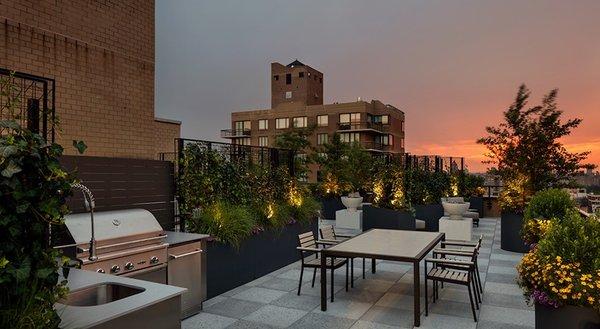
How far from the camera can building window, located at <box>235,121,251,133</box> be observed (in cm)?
5191

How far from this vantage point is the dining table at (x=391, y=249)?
16.0 ft

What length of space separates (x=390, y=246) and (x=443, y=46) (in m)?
11.7

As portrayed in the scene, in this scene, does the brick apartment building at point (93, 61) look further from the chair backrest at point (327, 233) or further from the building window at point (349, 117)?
the building window at point (349, 117)

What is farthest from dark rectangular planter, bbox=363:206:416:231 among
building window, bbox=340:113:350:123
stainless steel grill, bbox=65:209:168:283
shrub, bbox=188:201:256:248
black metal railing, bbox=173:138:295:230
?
building window, bbox=340:113:350:123

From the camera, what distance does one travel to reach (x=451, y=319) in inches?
197

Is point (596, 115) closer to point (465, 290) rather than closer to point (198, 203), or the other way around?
point (465, 290)

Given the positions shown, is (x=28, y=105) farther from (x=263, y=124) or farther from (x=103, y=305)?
(x=263, y=124)

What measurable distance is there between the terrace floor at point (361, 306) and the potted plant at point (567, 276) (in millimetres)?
1329

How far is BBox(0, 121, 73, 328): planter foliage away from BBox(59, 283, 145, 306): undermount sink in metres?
1.10

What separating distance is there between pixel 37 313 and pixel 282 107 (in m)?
48.1

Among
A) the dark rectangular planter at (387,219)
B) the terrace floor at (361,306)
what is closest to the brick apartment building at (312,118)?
the dark rectangular planter at (387,219)

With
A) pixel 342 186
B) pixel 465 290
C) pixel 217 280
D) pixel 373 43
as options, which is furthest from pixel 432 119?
pixel 217 280

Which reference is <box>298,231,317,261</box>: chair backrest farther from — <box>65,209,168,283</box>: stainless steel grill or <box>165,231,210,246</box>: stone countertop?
<box>65,209,168,283</box>: stainless steel grill

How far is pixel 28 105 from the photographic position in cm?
407
